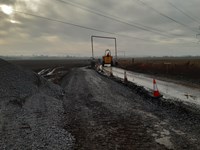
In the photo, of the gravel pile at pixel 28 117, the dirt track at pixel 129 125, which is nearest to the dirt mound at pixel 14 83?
the gravel pile at pixel 28 117

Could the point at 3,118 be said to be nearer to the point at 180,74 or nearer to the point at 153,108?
the point at 153,108

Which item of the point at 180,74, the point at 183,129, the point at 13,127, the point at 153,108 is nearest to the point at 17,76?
→ the point at 13,127

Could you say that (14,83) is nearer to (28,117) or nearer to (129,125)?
(28,117)

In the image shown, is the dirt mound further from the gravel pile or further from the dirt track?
the dirt track

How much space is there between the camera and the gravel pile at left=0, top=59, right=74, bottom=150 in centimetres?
675

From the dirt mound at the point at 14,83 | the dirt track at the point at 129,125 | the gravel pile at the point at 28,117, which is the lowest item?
the dirt track at the point at 129,125

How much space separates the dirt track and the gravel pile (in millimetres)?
562

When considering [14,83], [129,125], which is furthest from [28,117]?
[14,83]

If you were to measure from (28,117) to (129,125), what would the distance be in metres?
4.47

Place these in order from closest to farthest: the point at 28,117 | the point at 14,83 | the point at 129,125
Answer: the point at 129,125
the point at 28,117
the point at 14,83

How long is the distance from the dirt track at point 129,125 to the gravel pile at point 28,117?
0.56 metres

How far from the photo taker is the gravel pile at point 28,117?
266 inches

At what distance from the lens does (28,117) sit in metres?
9.72

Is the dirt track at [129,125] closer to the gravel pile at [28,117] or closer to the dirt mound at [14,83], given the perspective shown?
the gravel pile at [28,117]
